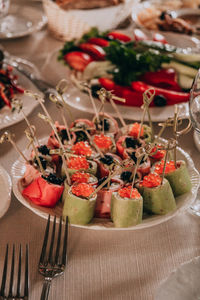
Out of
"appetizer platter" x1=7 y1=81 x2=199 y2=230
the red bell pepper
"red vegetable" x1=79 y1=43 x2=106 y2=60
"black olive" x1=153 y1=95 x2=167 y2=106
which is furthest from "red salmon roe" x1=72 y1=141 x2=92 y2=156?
"red vegetable" x1=79 y1=43 x2=106 y2=60

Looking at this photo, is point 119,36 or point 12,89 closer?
point 12,89

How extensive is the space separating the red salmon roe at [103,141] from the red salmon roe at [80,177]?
0.49 ft

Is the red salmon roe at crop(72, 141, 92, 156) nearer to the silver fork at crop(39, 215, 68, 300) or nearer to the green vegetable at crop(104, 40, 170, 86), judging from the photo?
the silver fork at crop(39, 215, 68, 300)

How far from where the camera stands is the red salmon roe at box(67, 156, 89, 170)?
40.3 inches

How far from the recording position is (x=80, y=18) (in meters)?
1.88

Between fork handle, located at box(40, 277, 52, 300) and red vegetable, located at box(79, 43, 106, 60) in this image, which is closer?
fork handle, located at box(40, 277, 52, 300)

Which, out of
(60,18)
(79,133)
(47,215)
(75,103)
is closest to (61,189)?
(47,215)

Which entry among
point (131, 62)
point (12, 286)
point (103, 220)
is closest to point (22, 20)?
point (131, 62)

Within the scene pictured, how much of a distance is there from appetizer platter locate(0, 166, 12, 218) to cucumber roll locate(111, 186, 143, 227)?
0.25 m

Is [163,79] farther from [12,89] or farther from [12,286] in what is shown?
[12,286]

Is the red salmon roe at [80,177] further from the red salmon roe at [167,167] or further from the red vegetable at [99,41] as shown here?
the red vegetable at [99,41]

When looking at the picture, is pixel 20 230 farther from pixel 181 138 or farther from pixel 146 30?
pixel 146 30

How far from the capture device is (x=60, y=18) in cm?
191

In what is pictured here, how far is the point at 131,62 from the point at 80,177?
728mm
